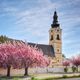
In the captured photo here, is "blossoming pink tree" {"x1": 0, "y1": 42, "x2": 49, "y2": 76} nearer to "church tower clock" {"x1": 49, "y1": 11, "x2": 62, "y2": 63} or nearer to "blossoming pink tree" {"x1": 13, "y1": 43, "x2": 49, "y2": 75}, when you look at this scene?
"blossoming pink tree" {"x1": 13, "y1": 43, "x2": 49, "y2": 75}

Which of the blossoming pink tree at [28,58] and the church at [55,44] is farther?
the church at [55,44]

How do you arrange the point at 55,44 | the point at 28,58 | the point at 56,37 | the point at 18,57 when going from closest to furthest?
the point at 18,57, the point at 28,58, the point at 55,44, the point at 56,37

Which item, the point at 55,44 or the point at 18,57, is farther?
the point at 55,44

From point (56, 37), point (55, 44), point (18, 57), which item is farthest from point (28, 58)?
point (56, 37)

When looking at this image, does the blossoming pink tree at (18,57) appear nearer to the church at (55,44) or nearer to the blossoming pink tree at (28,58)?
the blossoming pink tree at (28,58)

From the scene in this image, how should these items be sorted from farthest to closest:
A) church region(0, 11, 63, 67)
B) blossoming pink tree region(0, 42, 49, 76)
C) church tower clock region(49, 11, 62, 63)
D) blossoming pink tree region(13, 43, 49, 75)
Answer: church tower clock region(49, 11, 62, 63) → church region(0, 11, 63, 67) → blossoming pink tree region(13, 43, 49, 75) → blossoming pink tree region(0, 42, 49, 76)

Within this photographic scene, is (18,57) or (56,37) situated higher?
(56,37)

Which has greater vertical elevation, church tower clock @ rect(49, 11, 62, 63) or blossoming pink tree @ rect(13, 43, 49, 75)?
church tower clock @ rect(49, 11, 62, 63)

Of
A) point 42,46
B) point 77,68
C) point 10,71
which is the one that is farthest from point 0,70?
point 42,46

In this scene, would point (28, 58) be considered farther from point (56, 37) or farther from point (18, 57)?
point (56, 37)

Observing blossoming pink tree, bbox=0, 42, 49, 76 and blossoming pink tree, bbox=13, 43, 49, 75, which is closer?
blossoming pink tree, bbox=0, 42, 49, 76

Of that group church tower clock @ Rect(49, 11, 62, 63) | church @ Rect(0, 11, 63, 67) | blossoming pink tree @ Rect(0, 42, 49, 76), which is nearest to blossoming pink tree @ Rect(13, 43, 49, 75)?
blossoming pink tree @ Rect(0, 42, 49, 76)

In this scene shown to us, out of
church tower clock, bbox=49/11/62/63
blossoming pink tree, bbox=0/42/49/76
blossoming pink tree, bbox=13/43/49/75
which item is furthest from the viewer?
church tower clock, bbox=49/11/62/63

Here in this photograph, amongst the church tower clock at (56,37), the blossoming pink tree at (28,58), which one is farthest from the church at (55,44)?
the blossoming pink tree at (28,58)
